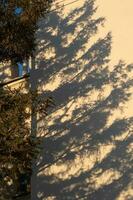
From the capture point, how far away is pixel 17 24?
1634 centimetres

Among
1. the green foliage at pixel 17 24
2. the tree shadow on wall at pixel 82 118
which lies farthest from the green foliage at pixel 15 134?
the tree shadow on wall at pixel 82 118

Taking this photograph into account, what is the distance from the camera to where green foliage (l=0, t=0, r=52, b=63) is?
1625 centimetres

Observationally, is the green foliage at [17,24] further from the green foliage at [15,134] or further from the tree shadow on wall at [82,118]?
the tree shadow on wall at [82,118]

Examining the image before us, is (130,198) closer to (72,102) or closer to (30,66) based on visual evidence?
(72,102)

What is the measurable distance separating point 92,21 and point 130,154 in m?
5.55

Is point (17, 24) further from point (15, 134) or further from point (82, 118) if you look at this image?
point (82, 118)

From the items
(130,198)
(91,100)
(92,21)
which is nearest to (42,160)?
(91,100)

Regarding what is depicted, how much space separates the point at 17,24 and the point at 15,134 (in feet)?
11.9

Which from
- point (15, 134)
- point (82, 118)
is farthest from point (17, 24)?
point (82, 118)

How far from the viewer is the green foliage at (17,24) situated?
16250 millimetres

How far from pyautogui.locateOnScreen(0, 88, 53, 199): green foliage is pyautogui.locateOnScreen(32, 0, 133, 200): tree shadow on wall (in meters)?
3.31

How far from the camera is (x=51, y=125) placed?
64.8 ft

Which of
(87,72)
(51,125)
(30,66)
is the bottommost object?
(51,125)

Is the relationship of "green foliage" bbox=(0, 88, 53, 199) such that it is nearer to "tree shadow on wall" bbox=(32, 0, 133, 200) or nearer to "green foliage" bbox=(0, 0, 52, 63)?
"green foliage" bbox=(0, 0, 52, 63)
